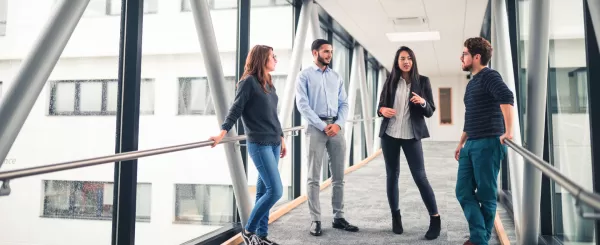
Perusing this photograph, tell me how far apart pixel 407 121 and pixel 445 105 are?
44.1 feet

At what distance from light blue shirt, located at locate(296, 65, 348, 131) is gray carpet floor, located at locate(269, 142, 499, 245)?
796 millimetres

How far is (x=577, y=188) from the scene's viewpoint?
1221 mm

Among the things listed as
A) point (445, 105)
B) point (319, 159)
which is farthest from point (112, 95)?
point (445, 105)

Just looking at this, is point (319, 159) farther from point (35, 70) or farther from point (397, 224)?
point (35, 70)

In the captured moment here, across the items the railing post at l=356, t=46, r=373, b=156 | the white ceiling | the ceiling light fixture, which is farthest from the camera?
the railing post at l=356, t=46, r=373, b=156

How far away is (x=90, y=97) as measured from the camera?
2332 mm

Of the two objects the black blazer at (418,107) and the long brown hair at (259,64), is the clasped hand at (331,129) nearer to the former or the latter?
the black blazer at (418,107)

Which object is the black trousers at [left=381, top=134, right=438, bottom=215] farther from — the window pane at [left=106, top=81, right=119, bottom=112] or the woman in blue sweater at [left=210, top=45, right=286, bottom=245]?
the window pane at [left=106, top=81, right=119, bottom=112]

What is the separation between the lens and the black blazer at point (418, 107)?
302 centimetres

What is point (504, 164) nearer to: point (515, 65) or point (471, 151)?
point (515, 65)

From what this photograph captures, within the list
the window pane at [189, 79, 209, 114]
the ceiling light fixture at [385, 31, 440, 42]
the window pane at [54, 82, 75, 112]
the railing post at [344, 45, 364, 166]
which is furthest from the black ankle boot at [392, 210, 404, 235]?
the ceiling light fixture at [385, 31, 440, 42]

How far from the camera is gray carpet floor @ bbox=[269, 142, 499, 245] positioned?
123 inches

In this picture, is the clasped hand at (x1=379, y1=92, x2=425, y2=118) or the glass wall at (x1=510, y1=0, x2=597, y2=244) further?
the clasped hand at (x1=379, y1=92, x2=425, y2=118)

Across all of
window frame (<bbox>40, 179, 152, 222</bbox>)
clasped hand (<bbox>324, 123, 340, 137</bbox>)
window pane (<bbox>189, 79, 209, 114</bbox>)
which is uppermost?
window pane (<bbox>189, 79, 209, 114</bbox>)
